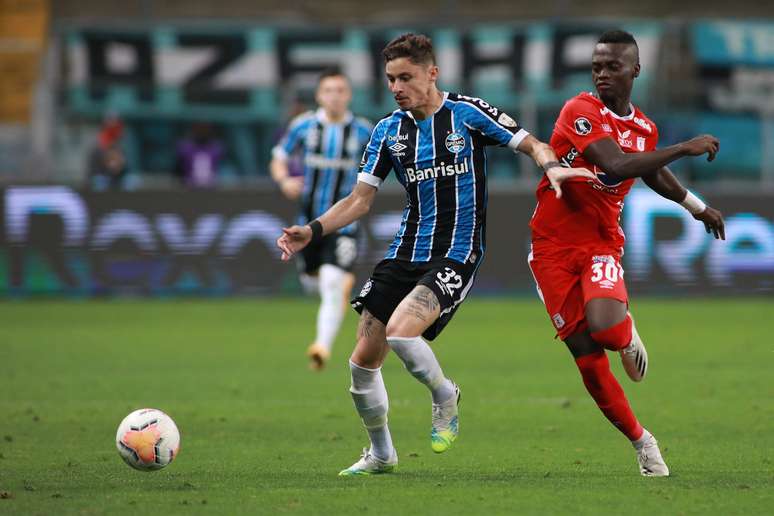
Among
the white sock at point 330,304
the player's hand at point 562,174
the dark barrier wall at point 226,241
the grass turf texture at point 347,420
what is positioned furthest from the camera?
the dark barrier wall at point 226,241

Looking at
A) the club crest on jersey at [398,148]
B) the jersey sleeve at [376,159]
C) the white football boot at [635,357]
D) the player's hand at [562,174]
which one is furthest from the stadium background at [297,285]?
the club crest on jersey at [398,148]

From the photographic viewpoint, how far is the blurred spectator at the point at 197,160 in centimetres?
2204

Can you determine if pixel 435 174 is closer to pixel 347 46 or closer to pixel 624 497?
pixel 624 497

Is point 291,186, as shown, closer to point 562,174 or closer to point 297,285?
point 562,174

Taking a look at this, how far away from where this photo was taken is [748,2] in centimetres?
2797

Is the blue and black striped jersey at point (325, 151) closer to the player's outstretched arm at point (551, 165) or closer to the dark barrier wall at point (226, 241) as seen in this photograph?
the player's outstretched arm at point (551, 165)

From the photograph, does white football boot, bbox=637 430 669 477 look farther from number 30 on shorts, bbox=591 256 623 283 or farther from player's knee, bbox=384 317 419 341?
player's knee, bbox=384 317 419 341

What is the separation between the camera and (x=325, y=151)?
43.5ft

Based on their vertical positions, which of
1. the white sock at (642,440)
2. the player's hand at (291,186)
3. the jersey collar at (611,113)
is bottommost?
the white sock at (642,440)

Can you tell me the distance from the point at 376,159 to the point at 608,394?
70.4 inches

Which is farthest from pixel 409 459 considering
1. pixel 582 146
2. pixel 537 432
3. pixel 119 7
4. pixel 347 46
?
pixel 119 7

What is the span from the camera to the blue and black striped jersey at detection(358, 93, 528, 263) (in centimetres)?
757

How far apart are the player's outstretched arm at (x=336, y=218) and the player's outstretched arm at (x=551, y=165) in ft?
2.97

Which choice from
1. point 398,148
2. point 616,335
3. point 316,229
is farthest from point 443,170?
point 616,335
